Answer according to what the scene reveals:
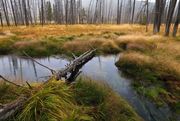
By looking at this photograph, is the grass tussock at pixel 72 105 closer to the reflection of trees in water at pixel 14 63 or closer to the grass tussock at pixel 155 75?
the grass tussock at pixel 155 75

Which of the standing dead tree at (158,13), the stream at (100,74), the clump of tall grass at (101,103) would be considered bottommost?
the stream at (100,74)

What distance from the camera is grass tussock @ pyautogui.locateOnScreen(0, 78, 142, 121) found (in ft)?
16.4

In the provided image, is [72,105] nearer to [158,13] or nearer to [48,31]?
[158,13]

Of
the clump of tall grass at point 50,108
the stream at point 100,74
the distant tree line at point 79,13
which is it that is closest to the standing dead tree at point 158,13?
the distant tree line at point 79,13

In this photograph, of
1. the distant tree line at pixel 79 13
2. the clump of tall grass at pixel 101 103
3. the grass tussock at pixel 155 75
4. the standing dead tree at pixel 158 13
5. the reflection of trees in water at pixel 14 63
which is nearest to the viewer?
the clump of tall grass at pixel 101 103

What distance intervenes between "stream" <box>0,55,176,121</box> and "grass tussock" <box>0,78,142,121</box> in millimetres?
961

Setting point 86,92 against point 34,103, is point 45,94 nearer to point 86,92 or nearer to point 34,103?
point 34,103

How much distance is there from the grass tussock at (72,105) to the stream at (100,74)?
96 cm

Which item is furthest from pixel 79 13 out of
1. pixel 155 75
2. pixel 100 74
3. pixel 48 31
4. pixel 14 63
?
pixel 155 75

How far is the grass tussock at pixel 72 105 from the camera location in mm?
5008

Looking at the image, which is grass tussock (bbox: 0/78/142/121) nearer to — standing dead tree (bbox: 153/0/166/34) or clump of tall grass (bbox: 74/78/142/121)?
clump of tall grass (bbox: 74/78/142/121)

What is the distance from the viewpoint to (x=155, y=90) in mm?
A: 8898

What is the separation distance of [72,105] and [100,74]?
5.94 meters

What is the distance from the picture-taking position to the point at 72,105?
18.6 ft
